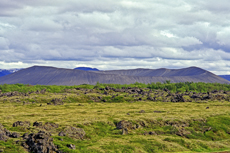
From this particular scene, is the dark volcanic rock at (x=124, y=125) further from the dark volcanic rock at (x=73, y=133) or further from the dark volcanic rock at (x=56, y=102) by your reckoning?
the dark volcanic rock at (x=56, y=102)

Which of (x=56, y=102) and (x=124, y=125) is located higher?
(x=56, y=102)

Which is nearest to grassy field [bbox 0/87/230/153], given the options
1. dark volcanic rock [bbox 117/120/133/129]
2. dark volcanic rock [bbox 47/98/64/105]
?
dark volcanic rock [bbox 117/120/133/129]

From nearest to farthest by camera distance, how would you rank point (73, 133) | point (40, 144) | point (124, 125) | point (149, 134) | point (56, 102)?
point (40, 144), point (73, 133), point (149, 134), point (124, 125), point (56, 102)

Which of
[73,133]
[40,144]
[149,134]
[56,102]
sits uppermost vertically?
[40,144]

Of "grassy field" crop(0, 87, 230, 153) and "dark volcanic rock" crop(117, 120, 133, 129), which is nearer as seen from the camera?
"grassy field" crop(0, 87, 230, 153)

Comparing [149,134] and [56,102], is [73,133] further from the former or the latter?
[56,102]

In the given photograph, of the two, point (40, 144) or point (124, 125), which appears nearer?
point (40, 144)

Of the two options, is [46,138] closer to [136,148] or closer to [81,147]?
[81,147]

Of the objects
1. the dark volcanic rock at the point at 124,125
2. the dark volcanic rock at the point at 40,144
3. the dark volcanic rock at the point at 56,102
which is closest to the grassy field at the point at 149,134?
the dark volcanic rock at the point at 124,125

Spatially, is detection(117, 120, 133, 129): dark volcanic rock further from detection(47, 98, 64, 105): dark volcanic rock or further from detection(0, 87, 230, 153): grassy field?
detection(47, 98, 64, 105): dark volcanic rock

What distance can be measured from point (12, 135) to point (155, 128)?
4284 cm

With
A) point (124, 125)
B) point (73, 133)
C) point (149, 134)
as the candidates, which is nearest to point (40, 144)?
point (73, 133)

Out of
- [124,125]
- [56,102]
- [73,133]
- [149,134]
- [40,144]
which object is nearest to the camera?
[40,144]

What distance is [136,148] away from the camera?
63719mm
